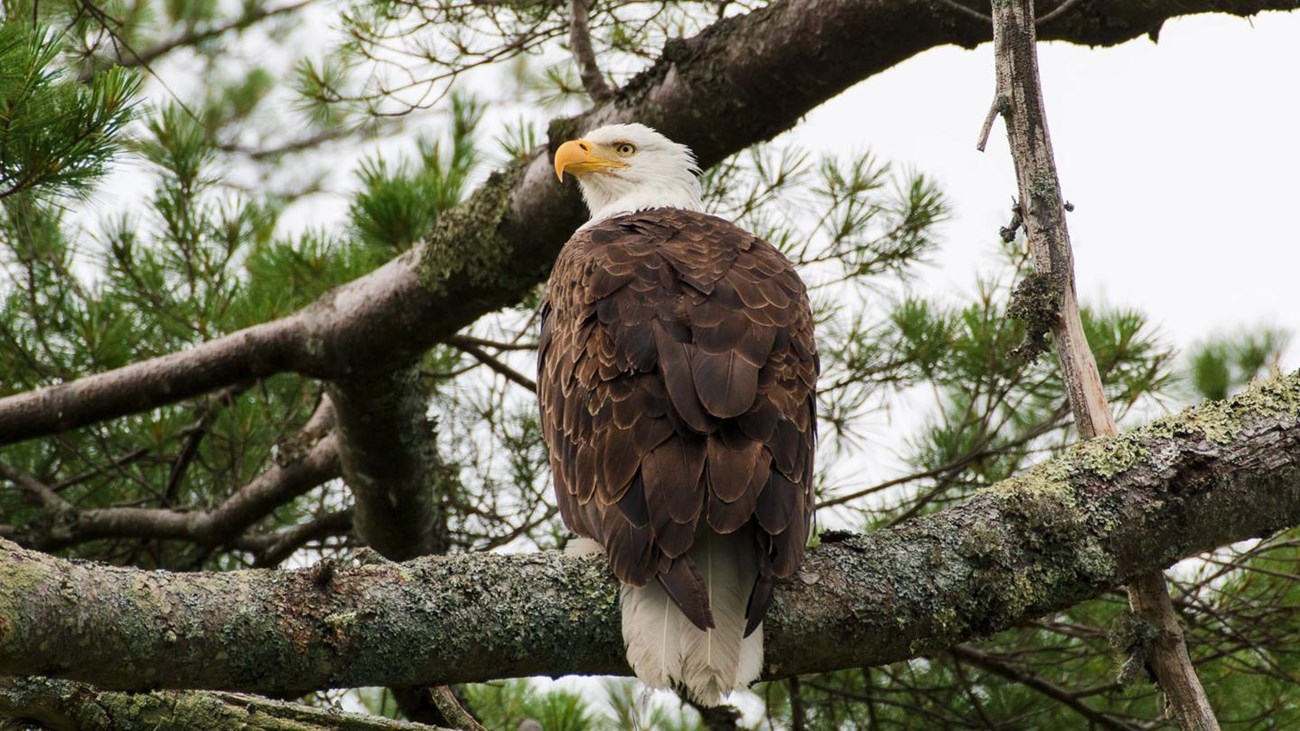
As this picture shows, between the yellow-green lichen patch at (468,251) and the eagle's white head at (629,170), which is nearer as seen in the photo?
the yellow-green lichen patch at (468,251)

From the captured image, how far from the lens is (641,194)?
5039 mm

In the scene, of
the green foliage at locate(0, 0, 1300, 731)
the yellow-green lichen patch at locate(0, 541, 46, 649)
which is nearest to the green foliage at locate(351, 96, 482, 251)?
the green foliage at locate(0, 0, 1300, 731)

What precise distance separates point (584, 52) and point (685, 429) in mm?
2143

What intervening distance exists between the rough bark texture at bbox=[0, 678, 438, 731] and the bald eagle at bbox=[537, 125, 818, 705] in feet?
2.01

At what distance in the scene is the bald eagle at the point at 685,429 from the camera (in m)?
2.82

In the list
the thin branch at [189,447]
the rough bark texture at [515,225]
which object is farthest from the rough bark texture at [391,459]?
the thin branch at [189,447]

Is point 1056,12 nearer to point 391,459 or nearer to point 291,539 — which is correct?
point 391,459

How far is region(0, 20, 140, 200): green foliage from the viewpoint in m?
3.23

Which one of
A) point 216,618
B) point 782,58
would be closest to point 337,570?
point 216,618

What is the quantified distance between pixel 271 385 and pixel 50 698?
355 centimetres

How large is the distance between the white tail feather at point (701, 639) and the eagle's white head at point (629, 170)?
1891 millimetres

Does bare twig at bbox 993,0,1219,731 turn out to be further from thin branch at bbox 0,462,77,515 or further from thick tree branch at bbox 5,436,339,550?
thin branch at bbox 0,462,77,515

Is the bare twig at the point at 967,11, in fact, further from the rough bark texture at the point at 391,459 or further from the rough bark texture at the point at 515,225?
the rough bark texture at the point at 391,459

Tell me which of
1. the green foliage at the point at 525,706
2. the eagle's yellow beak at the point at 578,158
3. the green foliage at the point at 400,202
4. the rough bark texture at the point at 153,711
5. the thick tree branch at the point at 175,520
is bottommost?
the rough bark texture at the point at 153,711
